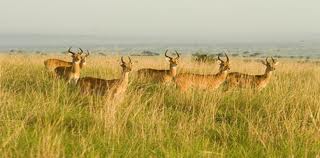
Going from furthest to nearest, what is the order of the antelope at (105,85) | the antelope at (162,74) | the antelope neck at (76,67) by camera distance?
the antelope at (162,74), the antelope neck at (76,67), the antelope at (105,85)

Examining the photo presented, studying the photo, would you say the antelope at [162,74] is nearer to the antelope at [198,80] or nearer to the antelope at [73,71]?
the antelope at [198,80]

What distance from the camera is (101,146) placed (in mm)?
5551

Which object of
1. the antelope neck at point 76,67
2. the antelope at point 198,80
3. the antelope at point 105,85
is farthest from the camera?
the antelope neck at point 76,67

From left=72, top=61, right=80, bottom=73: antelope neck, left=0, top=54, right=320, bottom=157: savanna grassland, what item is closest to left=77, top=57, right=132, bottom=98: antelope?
left=0, top=54, right=320, bottom=157: savanna grassland

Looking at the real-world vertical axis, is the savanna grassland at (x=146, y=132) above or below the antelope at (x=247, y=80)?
above

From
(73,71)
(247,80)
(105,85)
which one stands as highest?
(105,85)

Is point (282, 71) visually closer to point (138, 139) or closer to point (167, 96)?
point (167, 96)

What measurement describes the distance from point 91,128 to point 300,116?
10.1 ft

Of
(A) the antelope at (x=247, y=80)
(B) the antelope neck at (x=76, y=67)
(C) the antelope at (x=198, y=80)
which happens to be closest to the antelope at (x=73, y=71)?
(B) the antelope neck at (x=76, y=67)

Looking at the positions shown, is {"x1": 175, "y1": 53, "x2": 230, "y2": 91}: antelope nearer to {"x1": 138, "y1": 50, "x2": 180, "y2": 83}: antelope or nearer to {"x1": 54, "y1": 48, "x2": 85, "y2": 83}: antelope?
{"x1": 138, "y1": 50, "x2": 180, "y2": 83}: antelope

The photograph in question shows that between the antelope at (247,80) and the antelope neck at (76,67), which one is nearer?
the antelope at (247,80)

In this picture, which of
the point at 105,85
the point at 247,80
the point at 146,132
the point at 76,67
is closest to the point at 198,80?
the point at 247,80

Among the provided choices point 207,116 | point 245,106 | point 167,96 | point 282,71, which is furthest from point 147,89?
point 282,71

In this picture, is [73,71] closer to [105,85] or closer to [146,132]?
[105,85]
